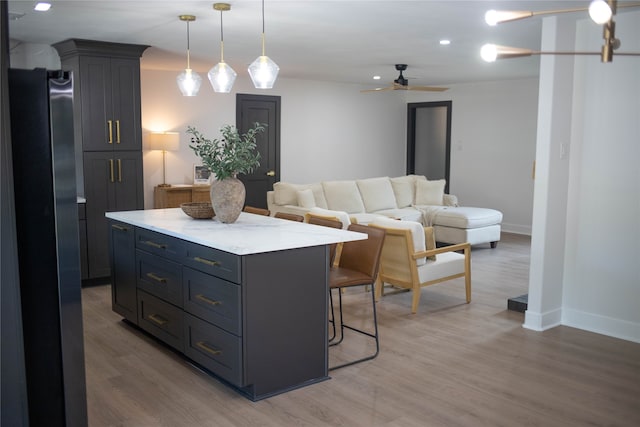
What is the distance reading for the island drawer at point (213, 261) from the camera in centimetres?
323

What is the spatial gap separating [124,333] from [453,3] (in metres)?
3.34

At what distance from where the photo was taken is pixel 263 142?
9203 millimetres

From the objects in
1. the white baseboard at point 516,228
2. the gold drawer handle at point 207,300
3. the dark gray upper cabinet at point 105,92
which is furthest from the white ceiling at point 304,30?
the white baseboard at point 516,228

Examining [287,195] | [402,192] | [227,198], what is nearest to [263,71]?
[227,198]

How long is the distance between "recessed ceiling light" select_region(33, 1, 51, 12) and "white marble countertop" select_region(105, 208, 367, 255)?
1.56 metres

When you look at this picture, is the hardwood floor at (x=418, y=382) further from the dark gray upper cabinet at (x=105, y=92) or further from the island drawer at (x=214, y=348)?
the dark gray upper cabinet at (x=105, y=92)

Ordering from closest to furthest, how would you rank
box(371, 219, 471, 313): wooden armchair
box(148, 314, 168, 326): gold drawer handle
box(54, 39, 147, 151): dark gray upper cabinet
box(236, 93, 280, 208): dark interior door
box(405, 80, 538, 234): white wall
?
box(148, 314, 168, 326): gold drawer handle < box(371, 219, 471, 313): wooden armchair < box(54, 39, 147, 151): dark gray upper cabinet < box(236, 93, 280, 208): dark interior door < box(405, 80, 538, 234): white wall

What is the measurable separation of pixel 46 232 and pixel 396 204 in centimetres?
683

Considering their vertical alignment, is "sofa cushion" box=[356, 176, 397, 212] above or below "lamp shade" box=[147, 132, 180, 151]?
below

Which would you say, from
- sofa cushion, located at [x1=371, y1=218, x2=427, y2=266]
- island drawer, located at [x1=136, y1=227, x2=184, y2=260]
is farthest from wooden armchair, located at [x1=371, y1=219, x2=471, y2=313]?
island drawer, located at [x1=136, y1=227, x2=184, y2=260]

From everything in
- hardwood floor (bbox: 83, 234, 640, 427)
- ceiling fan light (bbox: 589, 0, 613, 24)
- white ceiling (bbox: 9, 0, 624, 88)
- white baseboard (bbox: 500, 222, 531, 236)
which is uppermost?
white ceiling (bbox: 9, 0, 624, 88)

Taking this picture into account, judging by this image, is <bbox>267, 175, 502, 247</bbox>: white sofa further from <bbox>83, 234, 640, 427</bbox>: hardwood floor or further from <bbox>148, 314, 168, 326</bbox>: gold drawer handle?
<bbox>148, 314, 168, 326</bbox>: gold drawer handle

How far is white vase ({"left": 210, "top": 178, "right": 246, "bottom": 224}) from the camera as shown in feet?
13.1

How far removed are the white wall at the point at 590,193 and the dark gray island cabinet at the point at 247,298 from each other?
1.81 m
